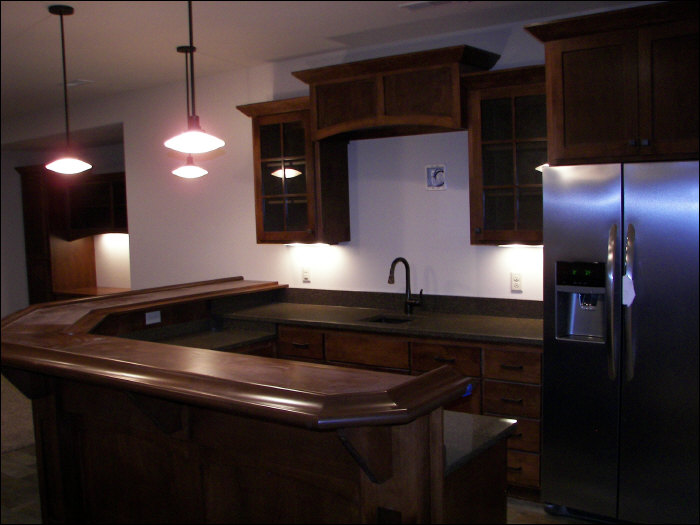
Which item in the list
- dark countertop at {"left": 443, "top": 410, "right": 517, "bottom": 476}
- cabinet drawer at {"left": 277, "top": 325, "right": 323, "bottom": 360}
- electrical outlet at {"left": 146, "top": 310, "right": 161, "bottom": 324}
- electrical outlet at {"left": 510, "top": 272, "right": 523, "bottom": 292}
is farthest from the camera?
cabinet drawer at {"left": 277, "top": 325, "right": 323, "bottom": 360}

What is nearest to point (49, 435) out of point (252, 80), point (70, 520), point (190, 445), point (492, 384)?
point (70, 520)

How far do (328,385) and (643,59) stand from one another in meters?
2.16

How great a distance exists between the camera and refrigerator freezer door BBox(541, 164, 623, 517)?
2.88 metres

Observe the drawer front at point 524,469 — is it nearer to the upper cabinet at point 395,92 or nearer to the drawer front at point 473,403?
the drawer front at point 473,403

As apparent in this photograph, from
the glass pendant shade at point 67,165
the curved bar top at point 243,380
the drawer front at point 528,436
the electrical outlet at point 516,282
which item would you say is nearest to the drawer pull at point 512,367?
the drawer front at point 528,436

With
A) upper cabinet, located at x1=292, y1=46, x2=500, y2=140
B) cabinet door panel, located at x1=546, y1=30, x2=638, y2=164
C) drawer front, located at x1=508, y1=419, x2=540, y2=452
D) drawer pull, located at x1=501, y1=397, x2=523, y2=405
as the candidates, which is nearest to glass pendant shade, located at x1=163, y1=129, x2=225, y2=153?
upper cabinet, located at x1=292, y1=46, x2=500, y2=140

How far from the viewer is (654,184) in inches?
109

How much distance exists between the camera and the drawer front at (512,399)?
3213 mm

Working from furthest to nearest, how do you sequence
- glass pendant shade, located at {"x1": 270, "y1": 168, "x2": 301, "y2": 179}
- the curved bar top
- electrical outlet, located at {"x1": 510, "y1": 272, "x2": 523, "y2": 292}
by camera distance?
1. glass pendant shade, located at {"x1": 270, "y1": 168, "x2": 301, "y2": 179}
2. electrical outlet, located at {"x1": 510, "y1": 272, "x2": 523, "y2": 292}
3. the curved bar top

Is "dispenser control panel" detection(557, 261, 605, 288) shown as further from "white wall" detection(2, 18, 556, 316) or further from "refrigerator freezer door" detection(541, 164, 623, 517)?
"white wall" detection(2, 18, 556, 316)

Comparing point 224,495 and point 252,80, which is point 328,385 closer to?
point 224,495

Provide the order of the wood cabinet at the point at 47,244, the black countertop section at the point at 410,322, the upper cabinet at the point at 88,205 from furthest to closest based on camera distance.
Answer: the wood cabinet at the point at 47,244 < the upper cabinet at the point at 88,205 < the black countertop section at the point at 410,322

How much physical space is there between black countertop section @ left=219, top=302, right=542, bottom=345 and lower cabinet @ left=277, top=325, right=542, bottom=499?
5 cm

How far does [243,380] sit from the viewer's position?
63.6 inches
